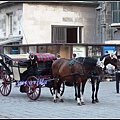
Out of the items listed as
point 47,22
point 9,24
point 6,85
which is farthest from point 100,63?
point 9,24

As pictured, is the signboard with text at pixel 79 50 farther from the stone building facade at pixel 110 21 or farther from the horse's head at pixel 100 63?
the horse's head at pixel 100 63

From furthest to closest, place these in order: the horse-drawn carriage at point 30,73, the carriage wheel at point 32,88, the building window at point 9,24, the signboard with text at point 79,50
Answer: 1. the building window at point 9,24
2. the signboard with text at point 79,50
3. the horse-drawn carriage at point 30,73
4. the carriage wheel at point 32,88

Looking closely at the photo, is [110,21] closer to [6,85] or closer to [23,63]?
[6,85]

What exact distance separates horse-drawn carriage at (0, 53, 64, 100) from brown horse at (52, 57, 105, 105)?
1.62 ft

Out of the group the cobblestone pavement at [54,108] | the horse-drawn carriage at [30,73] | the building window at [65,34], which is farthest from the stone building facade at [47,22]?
the cobblestone pavement at [54,108]

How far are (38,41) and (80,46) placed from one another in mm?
7563

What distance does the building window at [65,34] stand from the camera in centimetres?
3519

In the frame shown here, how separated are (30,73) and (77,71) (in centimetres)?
252

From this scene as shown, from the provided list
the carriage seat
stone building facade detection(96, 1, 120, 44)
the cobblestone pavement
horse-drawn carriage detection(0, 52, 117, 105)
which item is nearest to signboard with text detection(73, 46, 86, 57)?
stone building facade detection(96, 1, 120, 44)

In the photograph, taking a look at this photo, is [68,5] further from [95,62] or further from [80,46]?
[95,62]

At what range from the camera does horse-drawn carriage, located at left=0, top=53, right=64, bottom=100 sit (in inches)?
606

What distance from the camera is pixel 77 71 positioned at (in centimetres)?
1438

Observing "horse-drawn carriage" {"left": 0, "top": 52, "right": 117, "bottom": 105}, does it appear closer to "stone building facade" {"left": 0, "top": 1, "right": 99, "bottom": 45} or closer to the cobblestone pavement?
the cobblestone pavement

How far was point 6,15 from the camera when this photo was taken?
37.3 metres
